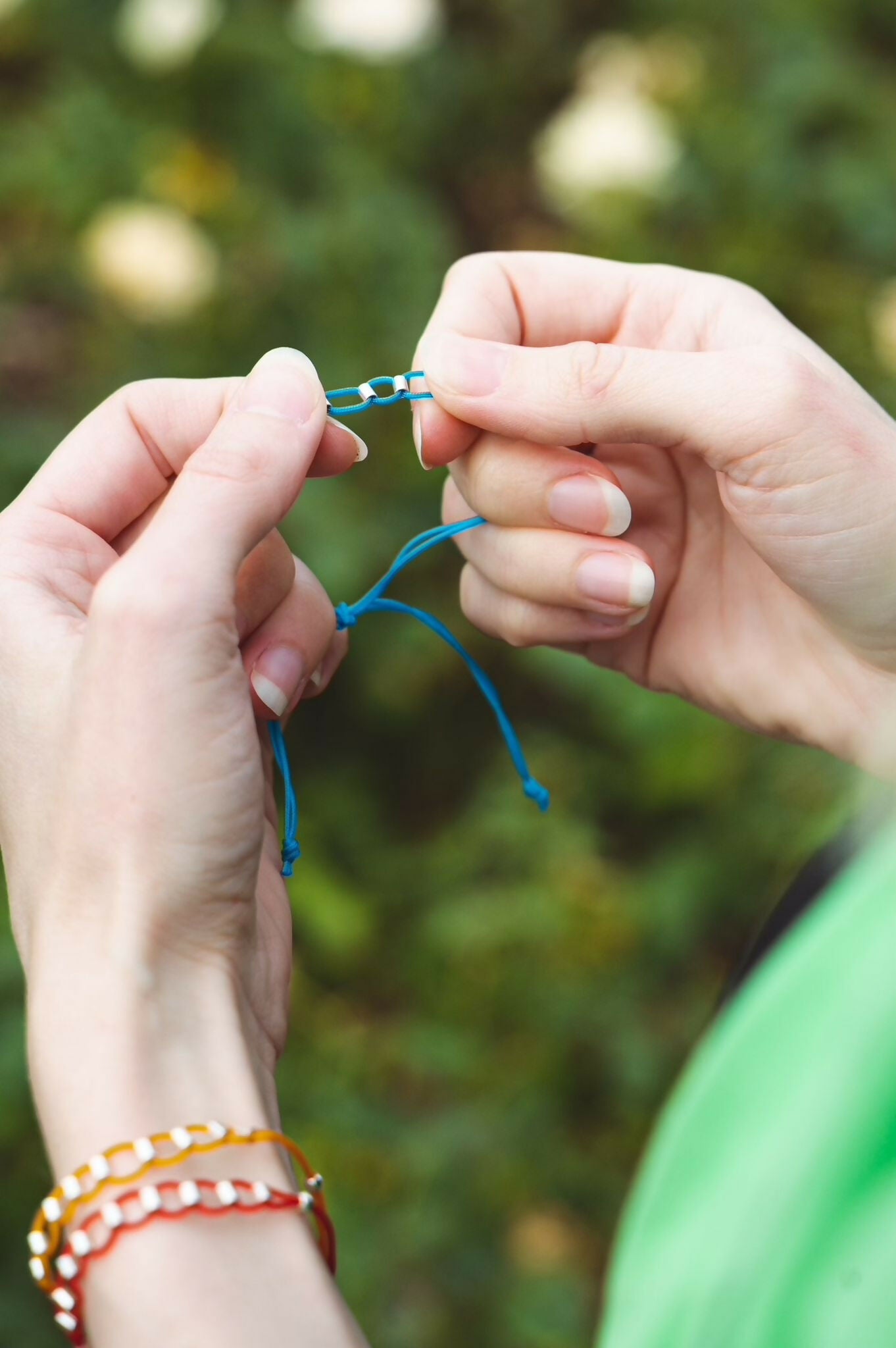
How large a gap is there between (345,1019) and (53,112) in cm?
197

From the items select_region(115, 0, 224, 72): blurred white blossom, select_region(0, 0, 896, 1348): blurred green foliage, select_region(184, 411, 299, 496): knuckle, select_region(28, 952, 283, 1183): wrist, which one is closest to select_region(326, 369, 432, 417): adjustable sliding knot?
select_region(184, 411, 299, 496): knuckle

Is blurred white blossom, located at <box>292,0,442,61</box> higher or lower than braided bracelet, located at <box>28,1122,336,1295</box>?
higher

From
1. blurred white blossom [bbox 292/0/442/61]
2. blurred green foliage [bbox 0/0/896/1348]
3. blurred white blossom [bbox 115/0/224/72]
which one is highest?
blurred white blossom [bbox 115/0/224/72]

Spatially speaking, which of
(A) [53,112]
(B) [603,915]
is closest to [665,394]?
(B) [603,915]

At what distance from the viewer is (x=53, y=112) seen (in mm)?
2545

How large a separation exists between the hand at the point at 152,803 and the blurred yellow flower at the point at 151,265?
4.26ft

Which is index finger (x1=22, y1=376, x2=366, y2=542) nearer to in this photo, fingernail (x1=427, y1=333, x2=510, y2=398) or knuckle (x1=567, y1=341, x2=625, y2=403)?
fingernail (x1=427, y1=333, x2=510, y2=398)

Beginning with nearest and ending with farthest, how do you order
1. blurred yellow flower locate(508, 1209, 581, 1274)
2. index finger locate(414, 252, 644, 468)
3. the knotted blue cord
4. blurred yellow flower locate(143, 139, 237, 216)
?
the knotted blue cord → index finger locate(414, 252, 644, 468) → blurred yellow flower locate(508, 1209, 581, 1274) → blurred yellow flower locate(143, 139, 237, 216)

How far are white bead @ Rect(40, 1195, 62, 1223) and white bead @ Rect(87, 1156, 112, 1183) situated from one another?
1.3 inches

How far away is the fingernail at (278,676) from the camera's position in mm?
1059

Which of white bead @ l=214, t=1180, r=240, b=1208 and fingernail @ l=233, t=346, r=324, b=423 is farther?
fingernail @ l=233, t=346, r=324, b=423

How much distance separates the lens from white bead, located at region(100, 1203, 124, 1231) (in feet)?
2.38

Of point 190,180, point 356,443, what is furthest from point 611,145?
point 356,443

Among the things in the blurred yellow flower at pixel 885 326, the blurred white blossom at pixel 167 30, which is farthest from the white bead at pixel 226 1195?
the blurred white blossom at pixel 167 30
